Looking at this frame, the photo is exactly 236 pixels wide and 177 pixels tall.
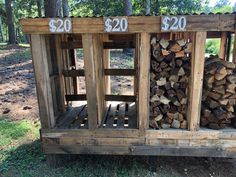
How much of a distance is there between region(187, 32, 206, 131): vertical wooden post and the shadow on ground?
790mm

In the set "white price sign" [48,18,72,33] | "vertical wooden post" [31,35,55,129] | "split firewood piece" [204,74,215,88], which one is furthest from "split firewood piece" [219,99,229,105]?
"vertical wooden post" [31,35,55,129]

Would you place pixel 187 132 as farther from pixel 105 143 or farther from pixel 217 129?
pixel 105 143

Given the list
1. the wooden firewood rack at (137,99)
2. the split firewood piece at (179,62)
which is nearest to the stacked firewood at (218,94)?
the wooden firewood rack at (137,99)

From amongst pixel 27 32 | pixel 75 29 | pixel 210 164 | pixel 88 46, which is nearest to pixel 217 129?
pixel 210 164

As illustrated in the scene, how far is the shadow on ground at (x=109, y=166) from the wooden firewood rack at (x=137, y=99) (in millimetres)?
325

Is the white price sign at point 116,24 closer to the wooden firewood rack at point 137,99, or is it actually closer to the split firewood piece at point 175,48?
the wooden firewood rack at point 137,99

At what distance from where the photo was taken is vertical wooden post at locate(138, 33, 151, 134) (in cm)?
266

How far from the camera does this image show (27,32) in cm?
270

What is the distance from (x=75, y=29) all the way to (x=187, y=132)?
1993mm

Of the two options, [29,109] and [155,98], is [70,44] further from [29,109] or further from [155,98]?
[29,109]

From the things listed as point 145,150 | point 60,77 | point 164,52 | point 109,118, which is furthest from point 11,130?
point 164,52

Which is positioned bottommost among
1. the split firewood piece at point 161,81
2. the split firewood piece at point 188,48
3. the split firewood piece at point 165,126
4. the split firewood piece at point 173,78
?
the split firewood piece at point 165,126

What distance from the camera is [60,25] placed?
2.63 meters

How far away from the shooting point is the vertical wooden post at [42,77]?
275cm
